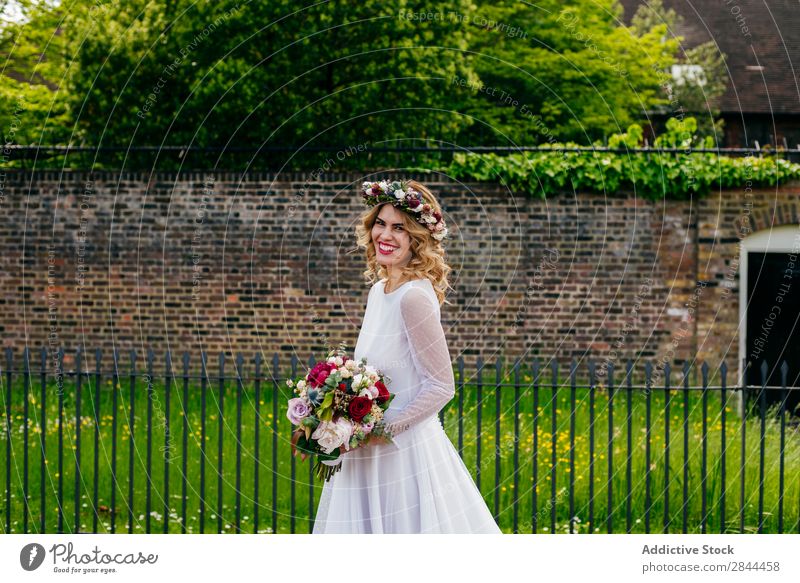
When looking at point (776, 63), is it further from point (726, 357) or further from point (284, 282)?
point (284, 282)

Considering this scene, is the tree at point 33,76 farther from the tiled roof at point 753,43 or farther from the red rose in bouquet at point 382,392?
the tiled roof at point 753,43

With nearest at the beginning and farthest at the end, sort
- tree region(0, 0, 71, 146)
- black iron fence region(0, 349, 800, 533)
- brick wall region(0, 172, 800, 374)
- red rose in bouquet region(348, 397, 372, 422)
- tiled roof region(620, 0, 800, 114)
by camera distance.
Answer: red rose in bouquet region(348, 397, 372, 422)
black iron fence region(0, 349, 800, 533)
brick wall region(0, 172, 800, 374)
tree region(0, 0, 71, 146)
tiled roof region(620, 0, 800, 114)

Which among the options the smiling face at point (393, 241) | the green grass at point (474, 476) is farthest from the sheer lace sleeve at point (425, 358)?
the green grass at point (474, 476)

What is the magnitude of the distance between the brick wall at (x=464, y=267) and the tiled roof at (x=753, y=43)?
16567mm

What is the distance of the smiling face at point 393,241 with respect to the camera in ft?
14.4

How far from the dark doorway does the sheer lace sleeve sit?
25.1 feet

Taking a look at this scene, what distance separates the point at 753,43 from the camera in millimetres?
27141

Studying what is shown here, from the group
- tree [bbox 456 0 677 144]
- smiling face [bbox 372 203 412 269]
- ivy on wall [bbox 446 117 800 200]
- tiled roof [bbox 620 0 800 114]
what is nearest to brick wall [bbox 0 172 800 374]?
ivy on wall [bbox 446 117 800 200]

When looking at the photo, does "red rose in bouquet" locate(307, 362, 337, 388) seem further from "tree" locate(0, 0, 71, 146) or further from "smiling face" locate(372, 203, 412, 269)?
"tree" locate(0, 0, 71, 146)

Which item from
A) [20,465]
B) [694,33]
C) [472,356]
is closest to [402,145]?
[472,356]

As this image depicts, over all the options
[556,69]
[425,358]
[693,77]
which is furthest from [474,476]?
[693,77]

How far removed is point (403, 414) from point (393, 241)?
0.80 metres

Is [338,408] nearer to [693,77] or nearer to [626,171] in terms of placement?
[626,171]

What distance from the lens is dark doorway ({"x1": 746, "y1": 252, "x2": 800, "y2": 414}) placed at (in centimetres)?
1089
